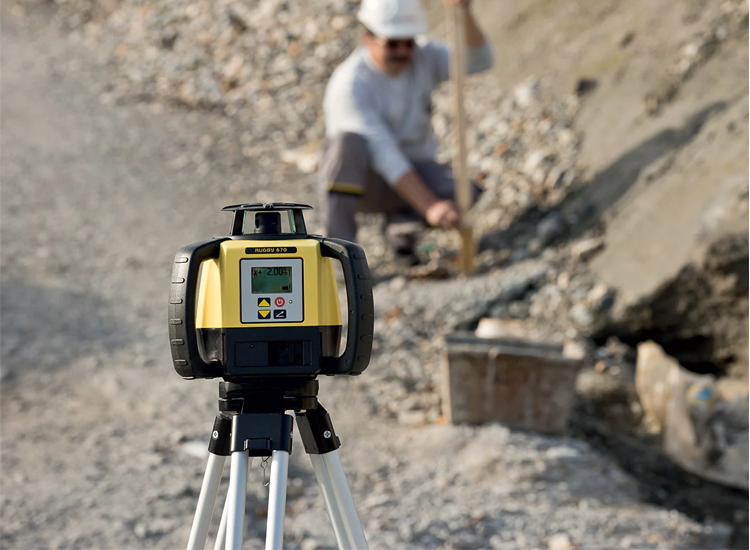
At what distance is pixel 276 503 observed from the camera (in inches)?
61.1

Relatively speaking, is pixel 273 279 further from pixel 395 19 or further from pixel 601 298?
pixel 395 19

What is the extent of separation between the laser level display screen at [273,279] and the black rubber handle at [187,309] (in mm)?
94

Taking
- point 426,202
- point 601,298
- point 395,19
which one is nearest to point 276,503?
point 601,298

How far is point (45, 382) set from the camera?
13.3 feet

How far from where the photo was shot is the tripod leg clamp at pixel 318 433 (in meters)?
1.67

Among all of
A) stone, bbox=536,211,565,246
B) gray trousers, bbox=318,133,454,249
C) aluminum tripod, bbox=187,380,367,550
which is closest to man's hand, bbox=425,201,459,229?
gray trousers, bbox=318,133,454,249

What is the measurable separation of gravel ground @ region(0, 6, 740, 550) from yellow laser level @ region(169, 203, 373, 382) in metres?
1.36

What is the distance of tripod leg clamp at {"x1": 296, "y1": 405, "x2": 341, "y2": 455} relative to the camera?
5.49 feet

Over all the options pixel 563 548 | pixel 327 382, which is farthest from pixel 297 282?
pixel 327 382

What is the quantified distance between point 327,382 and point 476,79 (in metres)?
3.37

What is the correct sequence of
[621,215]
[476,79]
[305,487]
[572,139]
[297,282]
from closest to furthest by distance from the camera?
[297,282], [305,487], [621,215], [572,139], [476,79]

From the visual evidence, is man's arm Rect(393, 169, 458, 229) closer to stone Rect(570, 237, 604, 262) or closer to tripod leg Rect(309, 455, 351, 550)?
stone Rect(570, 237, 604, 262)

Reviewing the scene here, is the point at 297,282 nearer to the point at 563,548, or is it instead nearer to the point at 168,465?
the point at 563,548

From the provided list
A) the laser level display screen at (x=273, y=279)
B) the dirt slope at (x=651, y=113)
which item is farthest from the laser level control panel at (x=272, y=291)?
the dirt slope at (x=651, y=113)
